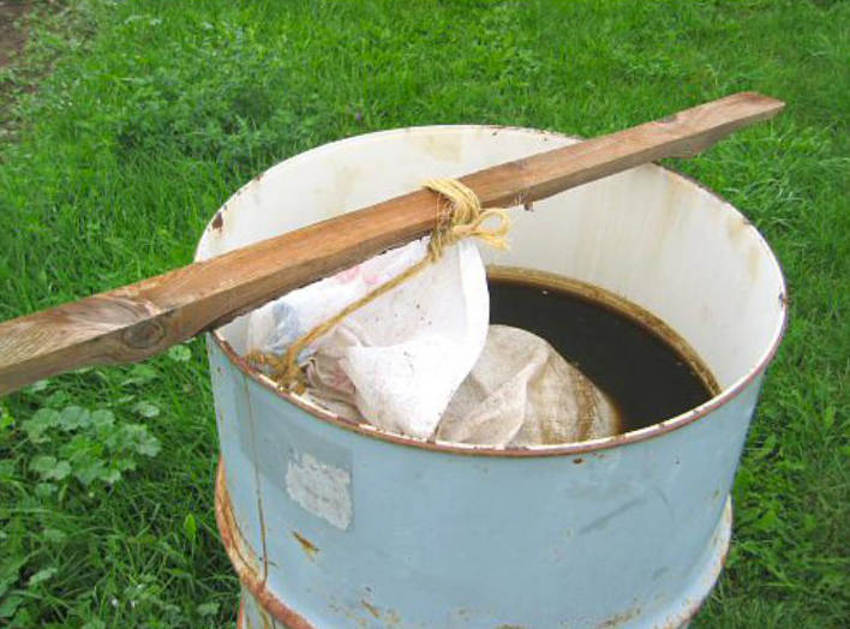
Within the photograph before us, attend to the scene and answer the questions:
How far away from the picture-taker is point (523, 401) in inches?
66.4

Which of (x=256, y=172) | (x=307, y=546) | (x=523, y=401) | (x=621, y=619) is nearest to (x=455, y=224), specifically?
(x=523, y=401)

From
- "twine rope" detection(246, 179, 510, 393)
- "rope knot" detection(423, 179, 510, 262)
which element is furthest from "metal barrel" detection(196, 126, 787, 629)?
"rope knot" detection(423, 179, 510, 262)

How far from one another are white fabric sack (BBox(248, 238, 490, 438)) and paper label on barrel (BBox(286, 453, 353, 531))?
206 mm

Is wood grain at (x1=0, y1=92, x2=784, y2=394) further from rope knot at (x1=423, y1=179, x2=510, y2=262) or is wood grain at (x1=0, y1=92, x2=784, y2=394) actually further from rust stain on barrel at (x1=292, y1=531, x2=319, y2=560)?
rust stain on barrel at (x1=292, y1=531, x2=319, y2=560)

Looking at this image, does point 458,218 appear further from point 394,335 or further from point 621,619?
point 621,619

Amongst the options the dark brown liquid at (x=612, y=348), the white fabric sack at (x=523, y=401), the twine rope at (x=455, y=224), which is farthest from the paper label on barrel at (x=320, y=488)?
the dark brown liquid at (x=612, y=348)

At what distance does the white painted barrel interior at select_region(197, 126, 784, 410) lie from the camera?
5.48ft

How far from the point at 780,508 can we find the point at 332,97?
2245 mm

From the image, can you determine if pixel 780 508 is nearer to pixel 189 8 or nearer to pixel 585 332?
pixel 585 332

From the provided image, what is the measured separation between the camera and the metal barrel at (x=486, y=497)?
3.84 feet

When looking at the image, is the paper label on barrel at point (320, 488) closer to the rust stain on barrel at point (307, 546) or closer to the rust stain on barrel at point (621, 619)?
the rust stain on barrel at point (307, 546)

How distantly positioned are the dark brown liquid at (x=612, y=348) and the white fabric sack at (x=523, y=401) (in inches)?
2.1

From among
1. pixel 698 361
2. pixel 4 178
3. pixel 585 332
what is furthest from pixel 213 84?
pixel 698 361

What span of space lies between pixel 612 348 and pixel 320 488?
936 millimetres
